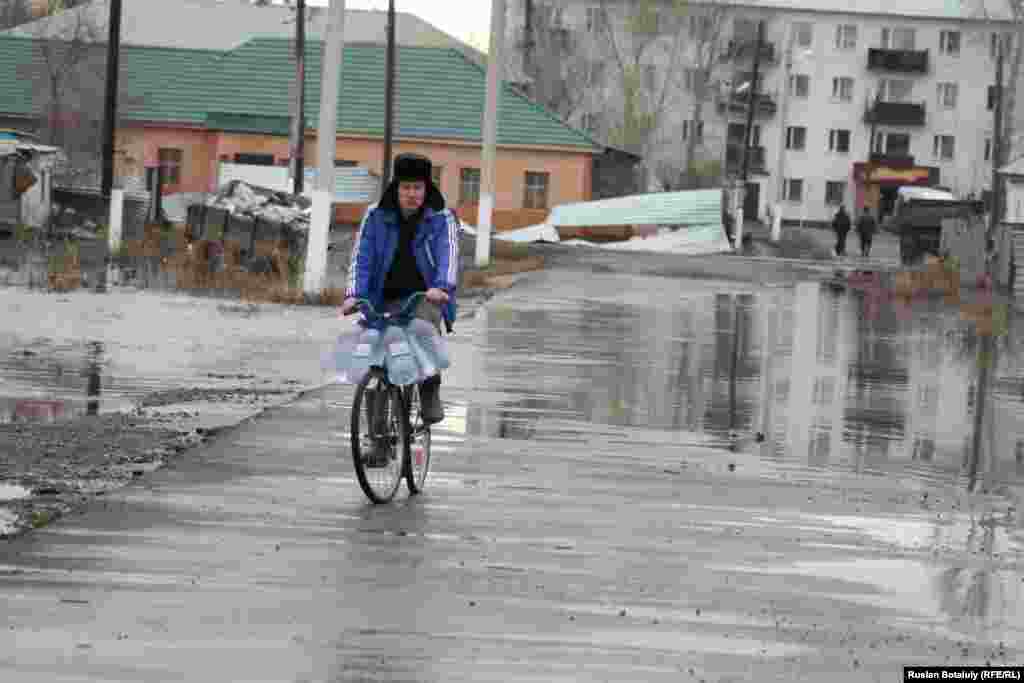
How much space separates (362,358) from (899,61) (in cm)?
10498

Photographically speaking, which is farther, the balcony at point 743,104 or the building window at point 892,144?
the balcony at point 743,104

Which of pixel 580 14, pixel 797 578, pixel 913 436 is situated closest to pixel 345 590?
pixel 797 578

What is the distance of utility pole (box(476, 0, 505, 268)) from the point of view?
4300cm

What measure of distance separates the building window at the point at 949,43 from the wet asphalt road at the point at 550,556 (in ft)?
320

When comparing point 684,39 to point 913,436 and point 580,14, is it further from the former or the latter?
point 913,436


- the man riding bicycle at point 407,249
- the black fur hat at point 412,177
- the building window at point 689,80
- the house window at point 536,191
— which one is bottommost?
the man riding bicycle at point 407,249

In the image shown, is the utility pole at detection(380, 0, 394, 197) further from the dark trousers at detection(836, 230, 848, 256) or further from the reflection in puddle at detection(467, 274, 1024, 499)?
the reflection in puddle at detection(467, 274, 1024, 499)

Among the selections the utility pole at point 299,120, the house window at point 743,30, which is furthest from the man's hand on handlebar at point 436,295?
the house window at point 743,30

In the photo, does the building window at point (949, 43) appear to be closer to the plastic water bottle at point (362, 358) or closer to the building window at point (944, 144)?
the building window at point (944, 144)

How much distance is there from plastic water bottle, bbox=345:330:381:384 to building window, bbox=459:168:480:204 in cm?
6554

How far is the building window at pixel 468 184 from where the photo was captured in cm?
7669

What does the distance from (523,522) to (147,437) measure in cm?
323

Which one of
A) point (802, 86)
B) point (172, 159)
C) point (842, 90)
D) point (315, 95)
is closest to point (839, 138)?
point (842, 90)

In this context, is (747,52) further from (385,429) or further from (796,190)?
(385,429)
